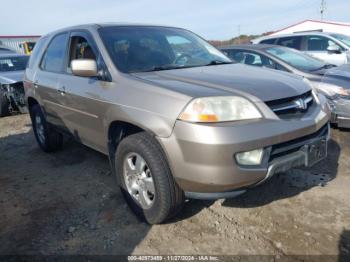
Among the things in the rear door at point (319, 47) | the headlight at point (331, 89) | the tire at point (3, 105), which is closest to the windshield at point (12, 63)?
the tire at point (3, 105)

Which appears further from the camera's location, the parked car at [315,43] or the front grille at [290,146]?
the parked car at [315,43]

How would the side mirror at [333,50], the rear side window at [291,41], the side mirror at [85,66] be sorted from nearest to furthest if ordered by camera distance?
the side mirror at [85,66]
the side mirror at [333,50]
the rear side window at [291,41]

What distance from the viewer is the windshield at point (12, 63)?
9.35 m

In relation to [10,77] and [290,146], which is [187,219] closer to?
[290,146]

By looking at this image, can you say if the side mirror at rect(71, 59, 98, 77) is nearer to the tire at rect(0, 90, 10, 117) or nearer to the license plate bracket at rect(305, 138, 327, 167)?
the license plate bracket at rect(305, 138, 327, 167)

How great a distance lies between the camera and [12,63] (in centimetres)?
963

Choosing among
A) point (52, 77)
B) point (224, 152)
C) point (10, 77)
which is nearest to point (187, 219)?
point (224, 152)

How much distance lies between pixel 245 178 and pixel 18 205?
2499 mm

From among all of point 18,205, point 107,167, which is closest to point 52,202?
point 18,205

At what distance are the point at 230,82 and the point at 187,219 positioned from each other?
50.5 inches

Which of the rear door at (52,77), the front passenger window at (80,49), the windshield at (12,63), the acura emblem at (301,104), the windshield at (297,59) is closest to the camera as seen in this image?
the acura emblem at (301,104)

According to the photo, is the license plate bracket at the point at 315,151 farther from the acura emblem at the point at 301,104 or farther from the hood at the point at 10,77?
the hood at the point at 10,77

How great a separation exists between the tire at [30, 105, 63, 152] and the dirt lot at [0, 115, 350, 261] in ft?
2.84

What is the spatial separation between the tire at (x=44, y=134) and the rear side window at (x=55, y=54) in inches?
29.1
